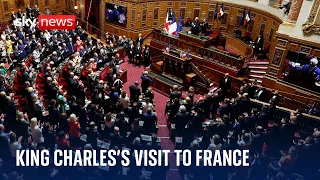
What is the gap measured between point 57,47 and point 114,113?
20.2ft

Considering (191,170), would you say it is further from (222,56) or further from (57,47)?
(57,47)

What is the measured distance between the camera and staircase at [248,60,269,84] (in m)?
14.1

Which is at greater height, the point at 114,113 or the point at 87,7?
the point at 87,7

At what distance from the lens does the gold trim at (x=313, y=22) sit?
11289mm

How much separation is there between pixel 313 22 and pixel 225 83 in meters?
3.98

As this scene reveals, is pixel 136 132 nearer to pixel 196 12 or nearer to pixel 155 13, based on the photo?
pixel 155 13

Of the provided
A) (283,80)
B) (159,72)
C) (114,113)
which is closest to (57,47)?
(159,72)

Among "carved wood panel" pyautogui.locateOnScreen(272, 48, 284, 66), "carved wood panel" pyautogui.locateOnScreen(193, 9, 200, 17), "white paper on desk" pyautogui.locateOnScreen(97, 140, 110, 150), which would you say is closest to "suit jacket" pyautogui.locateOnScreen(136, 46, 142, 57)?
"carved wood panel" pyautogui.locateOnScreen(193, 9, 200, 17)

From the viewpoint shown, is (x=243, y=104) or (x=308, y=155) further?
(x=243, y=104)

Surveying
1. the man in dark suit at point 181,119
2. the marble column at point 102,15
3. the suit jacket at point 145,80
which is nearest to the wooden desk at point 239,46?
the suit jacket at point 145,80

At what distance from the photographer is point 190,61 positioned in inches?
563

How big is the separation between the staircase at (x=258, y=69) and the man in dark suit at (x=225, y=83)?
2239 millimetres

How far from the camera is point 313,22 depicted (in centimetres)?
1141

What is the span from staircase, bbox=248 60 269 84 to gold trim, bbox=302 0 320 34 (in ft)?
10.3
